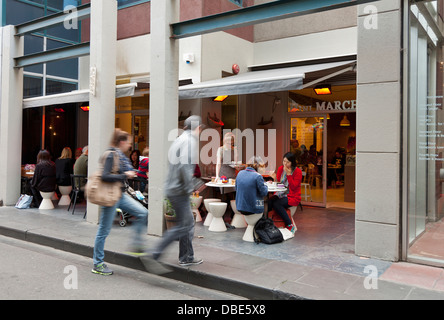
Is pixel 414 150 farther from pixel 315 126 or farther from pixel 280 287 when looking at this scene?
pixel 315 126

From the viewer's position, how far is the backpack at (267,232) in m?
6.45

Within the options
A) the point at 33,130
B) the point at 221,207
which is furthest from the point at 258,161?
the point at 33,130

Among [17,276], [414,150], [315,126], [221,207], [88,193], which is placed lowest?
[17,276]

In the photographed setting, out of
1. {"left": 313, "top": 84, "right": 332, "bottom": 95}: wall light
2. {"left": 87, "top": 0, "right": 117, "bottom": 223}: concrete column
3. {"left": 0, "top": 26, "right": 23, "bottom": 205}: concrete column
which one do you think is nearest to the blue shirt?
{"left": 87, "top": 0, "right": 117, "bottom": 223}: concrete column

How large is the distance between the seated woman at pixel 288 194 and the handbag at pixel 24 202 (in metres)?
6.00

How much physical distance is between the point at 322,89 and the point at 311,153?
65.8 inches

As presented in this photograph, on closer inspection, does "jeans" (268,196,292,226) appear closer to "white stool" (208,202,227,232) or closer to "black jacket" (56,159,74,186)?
"white stool" (208,202,227,232)

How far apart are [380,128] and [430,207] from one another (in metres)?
2.18

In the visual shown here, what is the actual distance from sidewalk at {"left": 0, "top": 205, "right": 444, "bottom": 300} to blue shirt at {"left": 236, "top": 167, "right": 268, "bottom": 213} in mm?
610

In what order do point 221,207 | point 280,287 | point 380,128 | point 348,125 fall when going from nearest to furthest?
point 280,287 → point 380,128 → point 221,207 → point 348,125

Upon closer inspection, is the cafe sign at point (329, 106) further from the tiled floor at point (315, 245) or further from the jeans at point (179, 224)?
the jeans at point (179, 224)

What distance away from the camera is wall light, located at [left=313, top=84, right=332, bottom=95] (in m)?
9.97

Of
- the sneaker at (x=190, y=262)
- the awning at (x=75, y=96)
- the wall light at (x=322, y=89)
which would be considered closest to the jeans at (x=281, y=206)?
the sneaker at (x=190, y=262)

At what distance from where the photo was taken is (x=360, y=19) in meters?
5.66
